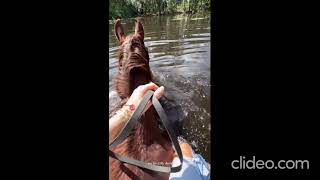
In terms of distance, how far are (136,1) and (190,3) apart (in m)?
A: 0.23

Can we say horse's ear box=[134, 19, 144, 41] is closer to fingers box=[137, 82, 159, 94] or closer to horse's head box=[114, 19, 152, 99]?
horse's head box=[114, 19, 152, 99]

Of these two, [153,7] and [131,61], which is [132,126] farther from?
[153,7]

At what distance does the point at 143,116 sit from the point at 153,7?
1.53 ft

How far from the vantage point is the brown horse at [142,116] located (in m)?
1.94

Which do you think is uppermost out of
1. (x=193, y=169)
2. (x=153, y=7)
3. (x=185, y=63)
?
(x=153, y=7)

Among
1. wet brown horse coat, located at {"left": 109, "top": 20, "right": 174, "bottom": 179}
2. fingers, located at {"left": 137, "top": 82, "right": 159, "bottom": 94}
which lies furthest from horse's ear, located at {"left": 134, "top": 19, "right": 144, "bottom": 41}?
fingers, located at {"left": 137, "top": 82, "right": 159, "bottom": 94}

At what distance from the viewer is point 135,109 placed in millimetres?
1940

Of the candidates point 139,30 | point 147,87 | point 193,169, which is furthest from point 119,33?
point 193,169

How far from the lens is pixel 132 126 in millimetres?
1933

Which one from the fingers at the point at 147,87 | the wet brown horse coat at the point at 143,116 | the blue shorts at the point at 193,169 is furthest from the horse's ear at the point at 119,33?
the blue shorts at the point at 193,169

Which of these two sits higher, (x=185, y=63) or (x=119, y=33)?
(x=119, y=33)

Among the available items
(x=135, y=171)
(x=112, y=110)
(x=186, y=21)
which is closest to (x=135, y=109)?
(x=112, y=110)

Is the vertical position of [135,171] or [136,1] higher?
[136,1]
